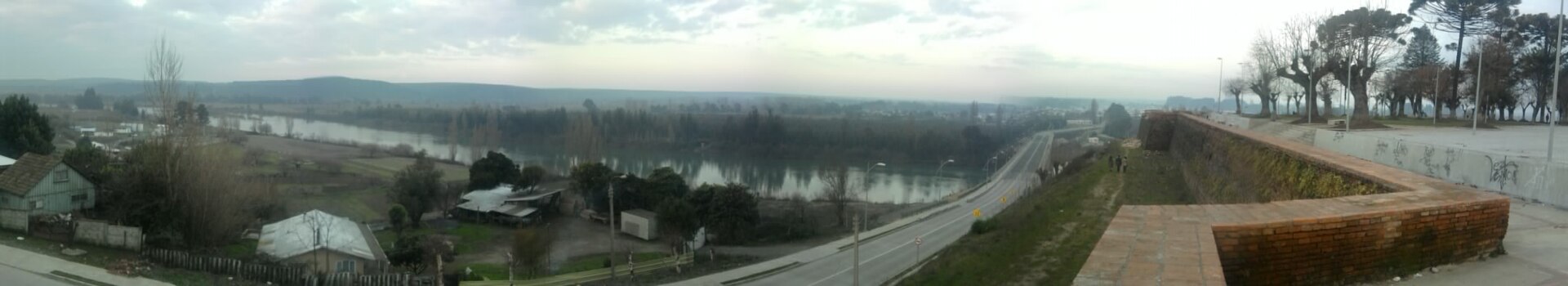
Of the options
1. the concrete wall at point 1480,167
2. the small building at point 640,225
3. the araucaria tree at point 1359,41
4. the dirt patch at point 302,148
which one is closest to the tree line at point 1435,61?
the araucaria tree at point 1359,41

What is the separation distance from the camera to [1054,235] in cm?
1255

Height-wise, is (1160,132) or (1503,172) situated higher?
(1503,172)

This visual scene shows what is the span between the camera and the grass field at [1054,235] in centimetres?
1042

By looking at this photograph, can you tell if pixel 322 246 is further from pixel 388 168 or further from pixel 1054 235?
pixel 388 168

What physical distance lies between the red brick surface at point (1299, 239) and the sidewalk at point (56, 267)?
12797 millimetres

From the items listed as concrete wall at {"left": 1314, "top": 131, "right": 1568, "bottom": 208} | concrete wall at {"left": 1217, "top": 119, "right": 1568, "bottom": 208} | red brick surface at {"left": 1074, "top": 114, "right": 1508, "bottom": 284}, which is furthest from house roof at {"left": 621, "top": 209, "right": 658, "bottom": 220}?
red brick surface at {"left": 1074, "top": 114, "right": 1508, "bottom": 284}

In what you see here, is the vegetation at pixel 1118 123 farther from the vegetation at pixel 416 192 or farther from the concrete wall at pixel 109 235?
the concrete wall at pixel 109 235

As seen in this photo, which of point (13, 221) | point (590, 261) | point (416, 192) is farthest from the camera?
point (416, 192)

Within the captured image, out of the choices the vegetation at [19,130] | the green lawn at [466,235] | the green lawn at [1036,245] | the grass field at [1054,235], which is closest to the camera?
the green lawn at [1036,245]

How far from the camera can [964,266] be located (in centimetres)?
1341

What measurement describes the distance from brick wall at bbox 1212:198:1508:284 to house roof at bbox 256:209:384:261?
16.1 meters

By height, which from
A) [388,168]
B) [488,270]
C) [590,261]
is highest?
[388,168]

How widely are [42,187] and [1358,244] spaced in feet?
67.2

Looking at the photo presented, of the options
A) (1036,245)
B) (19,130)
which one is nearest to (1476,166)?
(1036,245)
